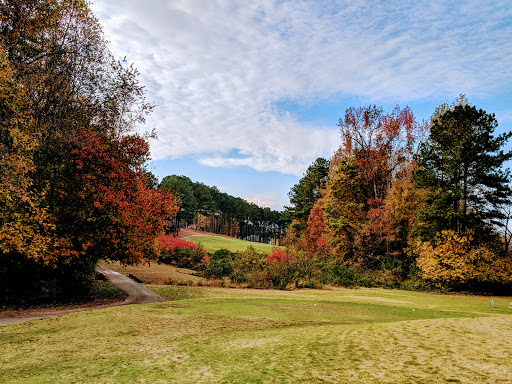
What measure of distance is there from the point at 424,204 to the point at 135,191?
78.2 feet

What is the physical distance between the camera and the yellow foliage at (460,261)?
20969 millimetres

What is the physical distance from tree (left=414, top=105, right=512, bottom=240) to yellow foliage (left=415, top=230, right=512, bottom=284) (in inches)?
42.4

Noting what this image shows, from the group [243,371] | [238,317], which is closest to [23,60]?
[238,317]

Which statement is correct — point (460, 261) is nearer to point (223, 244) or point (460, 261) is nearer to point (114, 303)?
point (114, 303)

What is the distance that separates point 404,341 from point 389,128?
3231 cm

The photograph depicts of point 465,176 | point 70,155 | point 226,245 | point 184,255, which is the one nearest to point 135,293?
point 70,155

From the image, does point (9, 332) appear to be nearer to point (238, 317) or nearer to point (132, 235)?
point (238, 317)

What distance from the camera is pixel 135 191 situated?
47.6ft

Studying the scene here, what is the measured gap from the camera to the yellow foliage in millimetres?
20969

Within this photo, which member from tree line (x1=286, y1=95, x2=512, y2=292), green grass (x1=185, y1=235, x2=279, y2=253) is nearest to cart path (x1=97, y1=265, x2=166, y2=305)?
tree line (x1=286, y1=95, x2=512, y2=292)

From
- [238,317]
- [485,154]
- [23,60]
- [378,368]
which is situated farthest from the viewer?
[485,154]

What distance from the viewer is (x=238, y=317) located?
28.9 feet

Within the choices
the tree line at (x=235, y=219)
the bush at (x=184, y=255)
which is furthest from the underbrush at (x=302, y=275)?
the tree line at (x=235, y=219)

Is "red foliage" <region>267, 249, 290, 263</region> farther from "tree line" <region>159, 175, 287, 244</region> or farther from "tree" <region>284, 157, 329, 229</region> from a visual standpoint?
"tree line" <region>159, 175, 287, 244</region>
